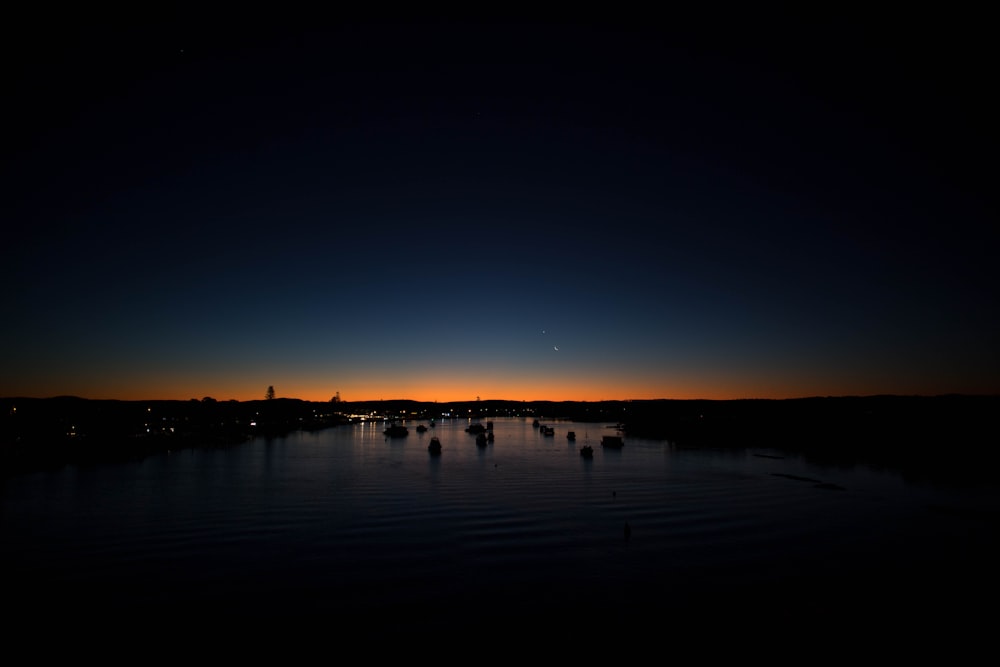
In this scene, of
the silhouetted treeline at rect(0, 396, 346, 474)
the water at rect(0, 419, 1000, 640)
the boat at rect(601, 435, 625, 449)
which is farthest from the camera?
the boat at rect(601, 435, 625, 449)

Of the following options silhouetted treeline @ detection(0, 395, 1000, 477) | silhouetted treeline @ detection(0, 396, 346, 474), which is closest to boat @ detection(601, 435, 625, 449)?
silhouetted treeline @ detection(0, 395, 1000, 477)

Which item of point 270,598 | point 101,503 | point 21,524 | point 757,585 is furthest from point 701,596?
point 101,503

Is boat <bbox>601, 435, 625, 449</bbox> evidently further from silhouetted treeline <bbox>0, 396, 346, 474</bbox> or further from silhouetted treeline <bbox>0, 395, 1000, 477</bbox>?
silhouetted treeline <bbox>0, 396, 346, 474</bbox>

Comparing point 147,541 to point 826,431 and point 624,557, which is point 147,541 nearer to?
point 624,557

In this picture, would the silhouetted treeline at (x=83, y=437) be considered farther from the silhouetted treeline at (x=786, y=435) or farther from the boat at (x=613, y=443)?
the boat at (x=613, y=443)

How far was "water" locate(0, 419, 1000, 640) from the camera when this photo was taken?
2597 cm

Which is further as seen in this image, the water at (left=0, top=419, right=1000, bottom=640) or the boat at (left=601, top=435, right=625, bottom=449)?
the boat at (left=601, top=435, right=625, bottom=449)

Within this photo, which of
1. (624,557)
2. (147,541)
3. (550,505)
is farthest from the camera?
(550,505)

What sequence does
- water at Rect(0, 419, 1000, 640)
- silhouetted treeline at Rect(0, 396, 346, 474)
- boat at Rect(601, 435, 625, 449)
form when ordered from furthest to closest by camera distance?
boat at Rect(601, 435, 625, 449), silhouetted treeline at Rect(0, 396, 346, 474), water at Rect(0, 419, 1000, 640)

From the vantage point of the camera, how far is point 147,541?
37.2 metres

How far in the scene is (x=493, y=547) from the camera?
35.8m

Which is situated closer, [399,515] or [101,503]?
[399,515]

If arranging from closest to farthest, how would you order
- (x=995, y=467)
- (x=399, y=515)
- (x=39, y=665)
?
(x=39, y=665) → (x=399, y=515) → (x=995, y=467)

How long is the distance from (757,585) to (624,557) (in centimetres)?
783
